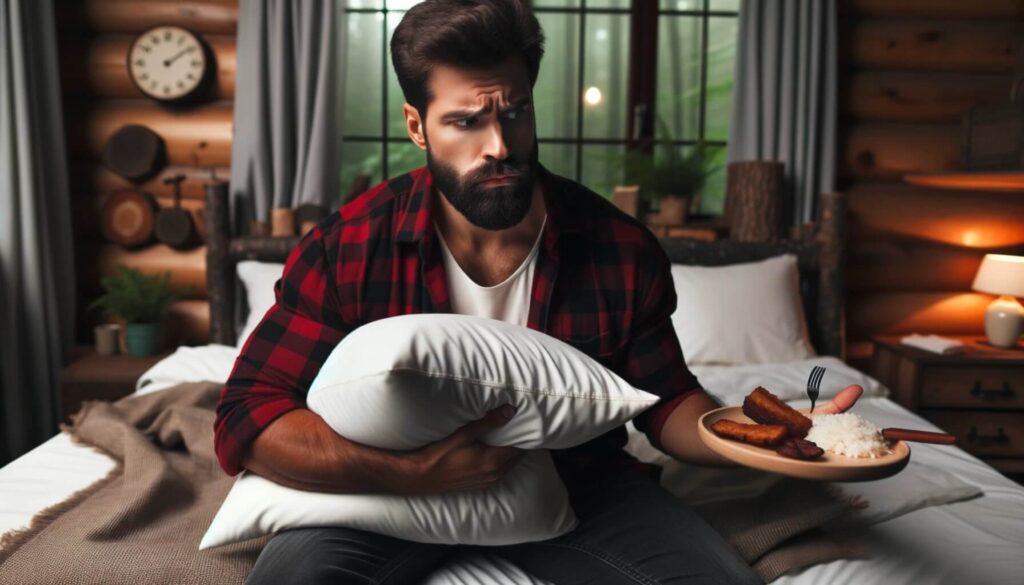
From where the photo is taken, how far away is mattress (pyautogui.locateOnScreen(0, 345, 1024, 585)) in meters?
1.27

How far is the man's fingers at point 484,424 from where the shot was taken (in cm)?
111

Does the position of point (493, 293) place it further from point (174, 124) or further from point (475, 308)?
point (174, 124)

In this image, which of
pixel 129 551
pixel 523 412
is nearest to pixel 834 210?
pixel 523 412

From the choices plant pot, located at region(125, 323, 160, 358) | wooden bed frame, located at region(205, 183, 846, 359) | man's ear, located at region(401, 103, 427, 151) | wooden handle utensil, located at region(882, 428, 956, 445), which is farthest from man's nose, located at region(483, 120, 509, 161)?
plant pot, located at region(125, 323, 160, 358)

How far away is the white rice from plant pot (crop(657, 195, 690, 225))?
2.11 meters

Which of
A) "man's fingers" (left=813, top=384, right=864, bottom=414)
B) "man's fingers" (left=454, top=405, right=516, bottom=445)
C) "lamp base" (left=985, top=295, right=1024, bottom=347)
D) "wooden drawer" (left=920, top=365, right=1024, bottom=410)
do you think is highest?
"man's fingers" (left=813, top=384, right=864, bottom=414)

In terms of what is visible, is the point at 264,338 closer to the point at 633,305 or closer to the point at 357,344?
the point at 357,344

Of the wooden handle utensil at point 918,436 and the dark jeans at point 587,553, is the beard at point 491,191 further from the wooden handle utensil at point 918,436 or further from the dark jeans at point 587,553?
the wooden handle utensil at point 918,436

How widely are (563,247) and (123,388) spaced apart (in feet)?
6.67

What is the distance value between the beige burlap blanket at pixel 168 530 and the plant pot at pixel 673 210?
1.74m

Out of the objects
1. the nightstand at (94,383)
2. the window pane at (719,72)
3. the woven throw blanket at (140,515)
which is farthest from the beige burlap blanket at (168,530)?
the window pane at (719,72)

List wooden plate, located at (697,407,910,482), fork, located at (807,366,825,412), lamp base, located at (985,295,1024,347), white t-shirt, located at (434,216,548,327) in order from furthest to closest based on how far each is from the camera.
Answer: lamp base, located at (985,295,1024,347) < white t-shirt, located at (434,216,548,327) < fork, located at (807,366,825,412) < wooden plate, located at (697,407,910,482)

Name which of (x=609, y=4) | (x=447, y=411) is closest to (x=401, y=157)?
(x=609, y=4)

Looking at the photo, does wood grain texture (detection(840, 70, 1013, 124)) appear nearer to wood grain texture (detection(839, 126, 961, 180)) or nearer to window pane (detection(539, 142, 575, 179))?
wood grain texture (detection(839, 126, 961, 180))
